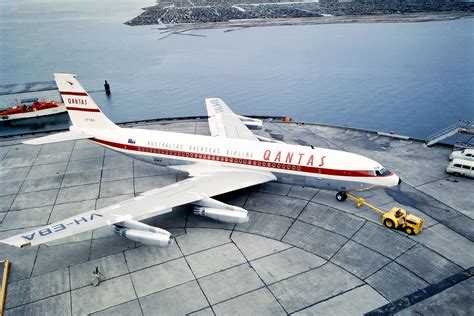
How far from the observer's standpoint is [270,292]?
2136 centimetres

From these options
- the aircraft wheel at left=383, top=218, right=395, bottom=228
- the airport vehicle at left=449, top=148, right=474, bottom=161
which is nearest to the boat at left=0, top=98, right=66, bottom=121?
the aircraft wheel at left=383, top=218, right=395, bottom=228

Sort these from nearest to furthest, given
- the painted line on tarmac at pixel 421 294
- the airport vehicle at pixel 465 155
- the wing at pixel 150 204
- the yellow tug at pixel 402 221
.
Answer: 1. the painted line on tarmac at pixel 421 294
2. the wing at pixel 150 204
3. the yellow tug at pixel 402 221
4. the airport vehicle at pixel 465 155

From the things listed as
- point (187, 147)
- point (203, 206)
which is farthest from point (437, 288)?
point (187, 147)

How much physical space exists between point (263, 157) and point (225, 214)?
6.83 meters

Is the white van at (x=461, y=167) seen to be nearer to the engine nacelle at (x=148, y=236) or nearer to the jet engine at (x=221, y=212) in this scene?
the jet engine at (x=221, y=212)

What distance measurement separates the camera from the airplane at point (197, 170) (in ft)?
78.4

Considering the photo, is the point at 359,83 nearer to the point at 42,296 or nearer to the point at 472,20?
the point at 42,296

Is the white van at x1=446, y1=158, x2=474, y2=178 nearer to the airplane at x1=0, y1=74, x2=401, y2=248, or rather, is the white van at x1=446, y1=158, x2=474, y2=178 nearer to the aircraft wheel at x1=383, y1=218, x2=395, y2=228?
the airplane at x1=0, y1=74, x2=401, y2=248

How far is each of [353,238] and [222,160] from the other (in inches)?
514

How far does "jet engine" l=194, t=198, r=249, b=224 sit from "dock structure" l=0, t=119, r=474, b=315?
143 cm

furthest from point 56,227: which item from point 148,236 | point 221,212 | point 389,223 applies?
point 389,223

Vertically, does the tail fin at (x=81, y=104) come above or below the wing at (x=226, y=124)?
above

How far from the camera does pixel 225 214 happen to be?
26.2 metres

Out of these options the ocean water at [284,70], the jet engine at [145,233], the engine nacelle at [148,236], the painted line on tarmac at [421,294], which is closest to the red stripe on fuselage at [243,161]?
the painted line on tarmac at [421,294]
